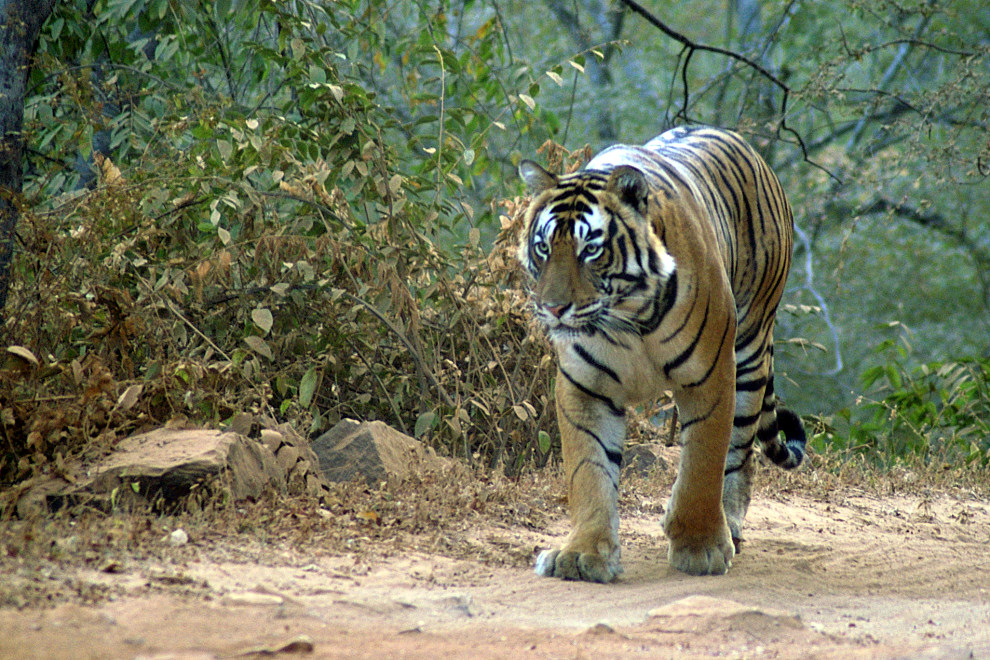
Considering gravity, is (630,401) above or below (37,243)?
below

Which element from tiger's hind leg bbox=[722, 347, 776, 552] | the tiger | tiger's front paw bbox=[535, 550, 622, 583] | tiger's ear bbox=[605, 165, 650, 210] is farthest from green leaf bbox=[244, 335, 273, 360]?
tiger's hind leg bbox=[722, 347, 776, 552]

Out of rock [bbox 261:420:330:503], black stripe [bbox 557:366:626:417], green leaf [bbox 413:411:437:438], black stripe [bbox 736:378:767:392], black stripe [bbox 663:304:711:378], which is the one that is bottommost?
rock [bbox 261:420:330:503]

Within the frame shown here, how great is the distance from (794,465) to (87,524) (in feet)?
11.1

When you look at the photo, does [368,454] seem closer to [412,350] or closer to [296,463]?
[296,463]

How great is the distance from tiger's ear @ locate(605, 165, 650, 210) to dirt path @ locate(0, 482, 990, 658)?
1.40 m

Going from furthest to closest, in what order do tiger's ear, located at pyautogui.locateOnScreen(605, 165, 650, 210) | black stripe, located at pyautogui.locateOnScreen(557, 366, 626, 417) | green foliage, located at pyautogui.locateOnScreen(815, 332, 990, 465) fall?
1. green foliage, located at pyautogui.locateOnScreen(815, 332, 990, 465)
2. black stripe, located at pyautogui.locateOnScreen(557, 366, 626, 417)
3. tiger's ear, located at pyautogui.locateOnScreen(605, 165, 650, 210)

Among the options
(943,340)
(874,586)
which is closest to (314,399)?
(874,586)

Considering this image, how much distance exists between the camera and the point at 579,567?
3.61 m

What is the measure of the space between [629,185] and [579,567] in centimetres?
140

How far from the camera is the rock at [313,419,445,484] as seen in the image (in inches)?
179

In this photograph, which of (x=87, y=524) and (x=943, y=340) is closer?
(x=87, y=524)

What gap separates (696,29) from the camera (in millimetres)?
17234

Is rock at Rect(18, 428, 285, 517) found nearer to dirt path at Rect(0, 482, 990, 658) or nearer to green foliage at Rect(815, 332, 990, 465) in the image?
dirt path at Rect(0, 482, 990, 658)

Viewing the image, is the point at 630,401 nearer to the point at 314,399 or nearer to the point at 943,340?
the point at 314,399
